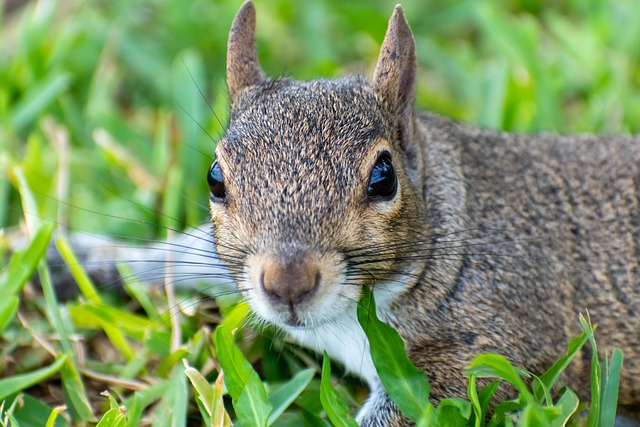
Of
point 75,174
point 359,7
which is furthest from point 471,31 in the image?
point 75,174

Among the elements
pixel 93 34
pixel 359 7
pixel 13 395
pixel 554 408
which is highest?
pixel 359 7

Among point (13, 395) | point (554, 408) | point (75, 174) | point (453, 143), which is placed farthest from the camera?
point (75, 174)

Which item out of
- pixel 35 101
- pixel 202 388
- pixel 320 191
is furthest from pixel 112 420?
pixel 35 101

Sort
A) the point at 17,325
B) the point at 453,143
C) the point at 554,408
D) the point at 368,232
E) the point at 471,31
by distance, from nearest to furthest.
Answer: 1. the point at 554,408
2. the point at 368,232
3. the point at 453,143
4. the point at 17,325
5. the point at 471,31

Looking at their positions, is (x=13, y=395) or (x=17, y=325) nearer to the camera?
(x=13, y=395)

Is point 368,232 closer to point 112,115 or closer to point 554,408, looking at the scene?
point 554,408

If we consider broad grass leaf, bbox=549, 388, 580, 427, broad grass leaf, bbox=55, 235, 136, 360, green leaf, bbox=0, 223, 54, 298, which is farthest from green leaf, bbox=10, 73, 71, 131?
broad grass leaf, bbox=549, 388, 580, 427

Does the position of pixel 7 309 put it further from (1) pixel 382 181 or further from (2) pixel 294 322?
(1) pixel 382 181

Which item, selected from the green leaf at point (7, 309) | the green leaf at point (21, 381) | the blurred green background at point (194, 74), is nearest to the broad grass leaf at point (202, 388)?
the green leaf at point (21, 381)
